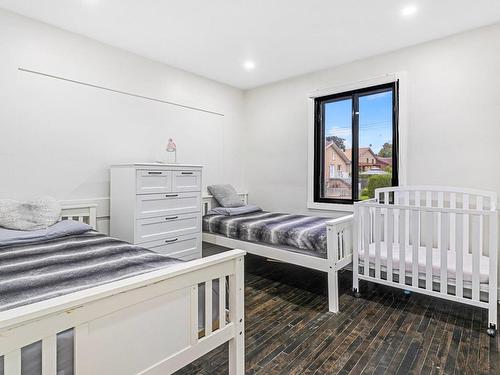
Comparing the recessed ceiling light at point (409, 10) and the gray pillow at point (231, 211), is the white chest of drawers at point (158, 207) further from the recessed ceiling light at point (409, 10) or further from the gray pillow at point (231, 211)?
the recessed ceiling light at point (409, 10)

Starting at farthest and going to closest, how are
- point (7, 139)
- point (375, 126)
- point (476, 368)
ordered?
point (375, 126) → point (7, 139) → point (476, 368)

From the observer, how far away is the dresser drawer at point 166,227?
8.92ft

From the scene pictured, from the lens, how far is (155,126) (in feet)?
11.3

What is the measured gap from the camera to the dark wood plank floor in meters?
1.73

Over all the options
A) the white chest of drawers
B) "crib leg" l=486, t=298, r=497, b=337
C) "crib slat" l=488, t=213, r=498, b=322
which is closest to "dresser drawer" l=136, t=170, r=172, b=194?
the white chest of drawers

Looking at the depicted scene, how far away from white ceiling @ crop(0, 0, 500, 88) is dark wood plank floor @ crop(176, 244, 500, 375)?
2.42 m

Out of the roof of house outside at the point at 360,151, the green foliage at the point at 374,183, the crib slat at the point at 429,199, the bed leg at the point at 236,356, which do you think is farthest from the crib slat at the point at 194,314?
the roof of house outside at the point at 360,151

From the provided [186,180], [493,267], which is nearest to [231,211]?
[186,180]

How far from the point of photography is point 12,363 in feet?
2.55

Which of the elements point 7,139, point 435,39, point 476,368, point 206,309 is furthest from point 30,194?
point 435,39

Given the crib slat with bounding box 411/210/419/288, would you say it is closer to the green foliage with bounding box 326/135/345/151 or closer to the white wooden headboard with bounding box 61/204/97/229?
the green foliage with bounding box 326/135/345/151

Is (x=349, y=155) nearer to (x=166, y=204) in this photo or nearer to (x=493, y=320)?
(x=493, y=320)

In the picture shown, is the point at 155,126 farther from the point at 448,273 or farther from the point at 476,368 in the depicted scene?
the point at 476,368

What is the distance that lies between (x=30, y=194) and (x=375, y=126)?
349cm
